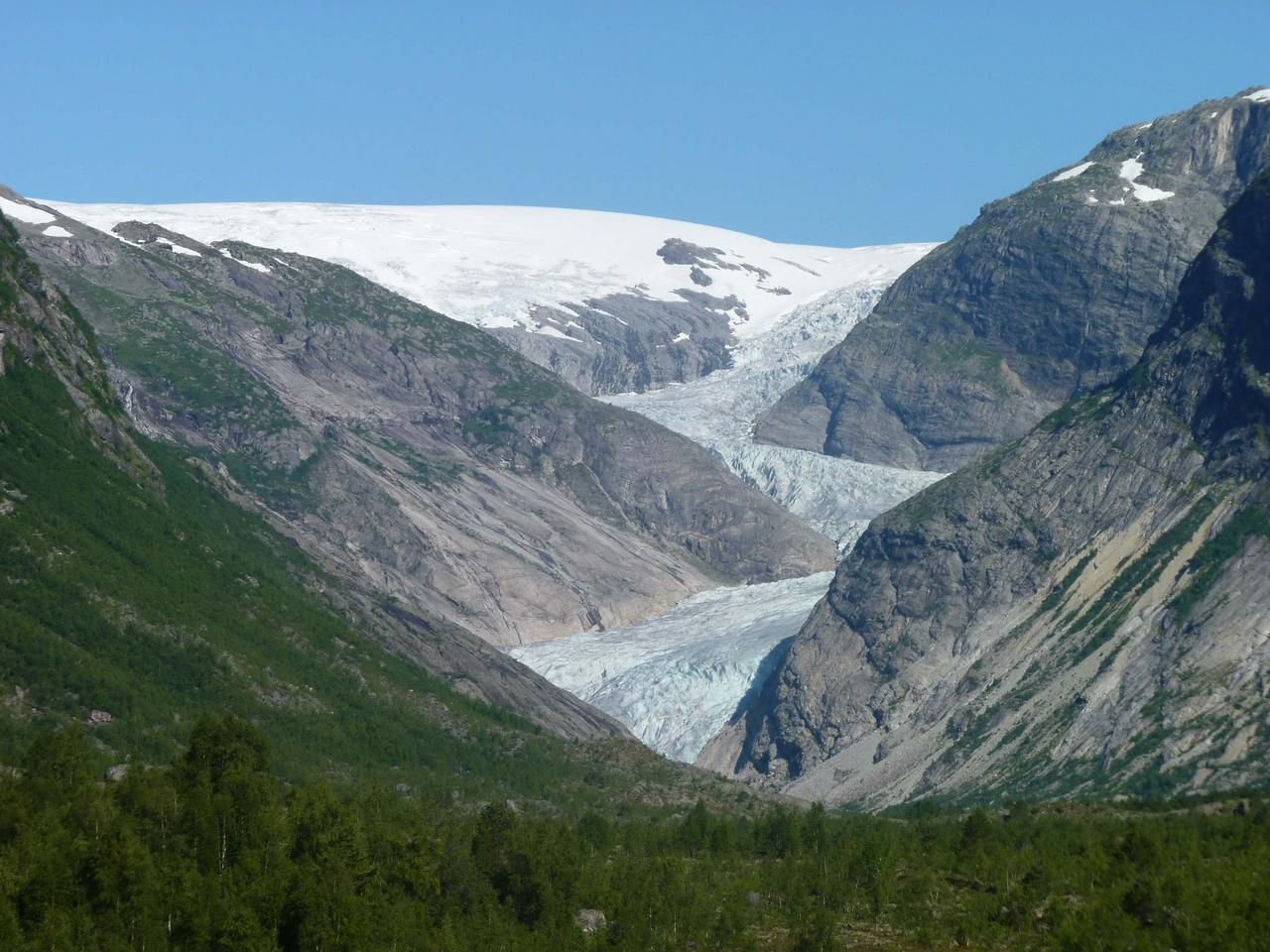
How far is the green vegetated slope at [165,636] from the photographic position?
117562mm

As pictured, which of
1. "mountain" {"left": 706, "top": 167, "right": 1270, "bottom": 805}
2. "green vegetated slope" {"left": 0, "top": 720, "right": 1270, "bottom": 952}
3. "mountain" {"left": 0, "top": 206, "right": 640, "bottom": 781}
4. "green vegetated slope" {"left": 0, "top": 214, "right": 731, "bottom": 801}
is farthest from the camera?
"mountain" {"left": 706, "top": 167, "right": 1270, "bottom": 805}

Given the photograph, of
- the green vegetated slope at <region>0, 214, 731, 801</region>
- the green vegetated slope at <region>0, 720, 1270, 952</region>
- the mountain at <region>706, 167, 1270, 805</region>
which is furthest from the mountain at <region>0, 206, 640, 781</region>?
the mountain at <region>706, 167, 1270, 805</region>

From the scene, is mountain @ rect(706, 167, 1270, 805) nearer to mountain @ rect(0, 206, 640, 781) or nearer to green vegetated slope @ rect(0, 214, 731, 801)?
mountain @ rect(0, 206, 640, 781)

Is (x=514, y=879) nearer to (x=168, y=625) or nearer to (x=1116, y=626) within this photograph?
(x=168, y=625)

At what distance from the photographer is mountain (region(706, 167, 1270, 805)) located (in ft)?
490

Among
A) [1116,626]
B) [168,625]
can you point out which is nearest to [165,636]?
[168,625]

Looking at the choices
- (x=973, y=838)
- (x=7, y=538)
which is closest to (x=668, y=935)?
(x=973, y=838)

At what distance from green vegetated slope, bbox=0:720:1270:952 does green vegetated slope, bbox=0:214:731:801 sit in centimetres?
1490

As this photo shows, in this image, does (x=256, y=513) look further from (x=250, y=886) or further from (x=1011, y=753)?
(x=250, y=886)

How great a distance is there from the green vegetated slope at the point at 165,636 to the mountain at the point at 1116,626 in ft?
101

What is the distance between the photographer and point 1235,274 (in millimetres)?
188375

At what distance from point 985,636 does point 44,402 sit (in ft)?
277

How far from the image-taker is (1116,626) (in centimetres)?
16662

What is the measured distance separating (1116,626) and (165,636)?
74.7 metres
